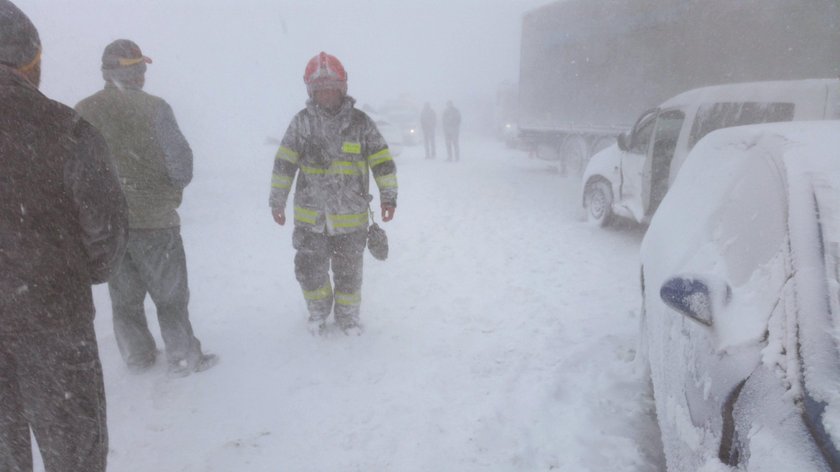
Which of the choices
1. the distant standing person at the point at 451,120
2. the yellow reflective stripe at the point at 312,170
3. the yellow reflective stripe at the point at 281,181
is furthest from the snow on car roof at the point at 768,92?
the distant standing person at the point at 451,120

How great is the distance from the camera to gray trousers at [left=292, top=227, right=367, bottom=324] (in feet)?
11.4

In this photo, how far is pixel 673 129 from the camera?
583cm

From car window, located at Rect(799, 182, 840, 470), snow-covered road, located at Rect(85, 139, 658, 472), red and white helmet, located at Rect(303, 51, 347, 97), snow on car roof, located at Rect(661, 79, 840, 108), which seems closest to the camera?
car window, located at Rect(799, 182, 840, 470)

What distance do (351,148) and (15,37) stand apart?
6.56 feet

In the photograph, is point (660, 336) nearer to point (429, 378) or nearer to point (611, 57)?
point (429, 378)

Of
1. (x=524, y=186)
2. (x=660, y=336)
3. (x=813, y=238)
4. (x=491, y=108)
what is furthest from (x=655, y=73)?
(x=491, y=108)

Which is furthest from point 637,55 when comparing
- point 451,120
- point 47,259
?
point 47,259

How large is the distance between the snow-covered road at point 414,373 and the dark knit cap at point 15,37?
200cm

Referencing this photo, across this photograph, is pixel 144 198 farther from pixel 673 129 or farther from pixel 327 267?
pixel 673 129

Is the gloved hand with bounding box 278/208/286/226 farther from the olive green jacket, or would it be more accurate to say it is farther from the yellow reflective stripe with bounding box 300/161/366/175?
the olive green jacket

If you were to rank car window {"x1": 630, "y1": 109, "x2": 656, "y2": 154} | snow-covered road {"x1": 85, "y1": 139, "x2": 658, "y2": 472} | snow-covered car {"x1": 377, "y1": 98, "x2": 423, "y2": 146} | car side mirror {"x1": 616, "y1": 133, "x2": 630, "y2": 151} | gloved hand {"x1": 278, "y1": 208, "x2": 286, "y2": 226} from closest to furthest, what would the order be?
snow-covered road {"x1": 85, "y1": 139, "x2": 658, "y2": 472} → gloved hand {"x1": 278, "y1": 208, "x2": 286, "y2": 226} → car window {"x1": 630, "y1": 109, "x2": 656, "y2": 154} → car side mirror {"x1": 616, "y1": 133, "x2": 630, "y2": 151} → snow-covered car {"x1": 377, "y1": 98, "x2": 423, "y2": 146}

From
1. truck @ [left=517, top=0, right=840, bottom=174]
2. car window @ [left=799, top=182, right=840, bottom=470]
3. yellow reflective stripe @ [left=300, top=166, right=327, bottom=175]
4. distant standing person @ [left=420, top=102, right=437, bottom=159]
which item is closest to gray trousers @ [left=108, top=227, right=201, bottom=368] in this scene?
yellow reflective stripe @ [left=300, top=166, right=327, bottom=175]

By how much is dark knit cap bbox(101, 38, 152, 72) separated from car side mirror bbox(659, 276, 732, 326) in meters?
3.09

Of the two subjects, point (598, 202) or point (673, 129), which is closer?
point (673, 129)
